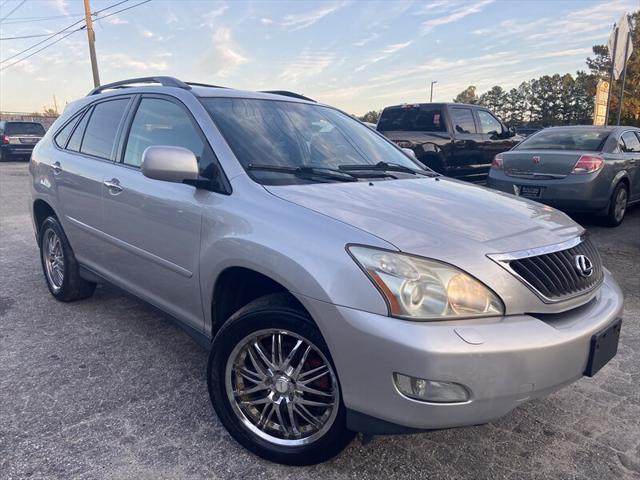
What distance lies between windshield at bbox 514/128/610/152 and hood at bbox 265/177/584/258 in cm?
529

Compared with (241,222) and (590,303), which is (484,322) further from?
(241,222)

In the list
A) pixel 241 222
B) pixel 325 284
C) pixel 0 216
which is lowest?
pixel 0 216

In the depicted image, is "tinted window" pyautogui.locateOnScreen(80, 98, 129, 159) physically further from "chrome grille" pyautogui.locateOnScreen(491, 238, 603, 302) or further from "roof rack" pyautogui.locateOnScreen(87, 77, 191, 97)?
"chrome grille" pyautogui.locateOnScreen(491, 238, 603, 302)

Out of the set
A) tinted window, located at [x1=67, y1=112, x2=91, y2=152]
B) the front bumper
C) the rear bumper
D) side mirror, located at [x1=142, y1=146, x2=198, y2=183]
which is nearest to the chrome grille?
the front bumper

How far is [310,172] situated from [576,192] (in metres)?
5.35

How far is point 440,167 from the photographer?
972cm

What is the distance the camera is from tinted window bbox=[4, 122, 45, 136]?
20.1 metres

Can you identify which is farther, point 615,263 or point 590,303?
point 615,263

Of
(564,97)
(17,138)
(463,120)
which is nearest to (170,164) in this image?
(463,120)

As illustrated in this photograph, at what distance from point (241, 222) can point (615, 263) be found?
4.82m

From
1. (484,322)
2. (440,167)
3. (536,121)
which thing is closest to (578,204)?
(440,167)

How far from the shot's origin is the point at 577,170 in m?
6.80

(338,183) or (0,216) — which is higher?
(338,183)

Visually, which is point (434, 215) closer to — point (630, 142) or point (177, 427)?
point (177, 427)
